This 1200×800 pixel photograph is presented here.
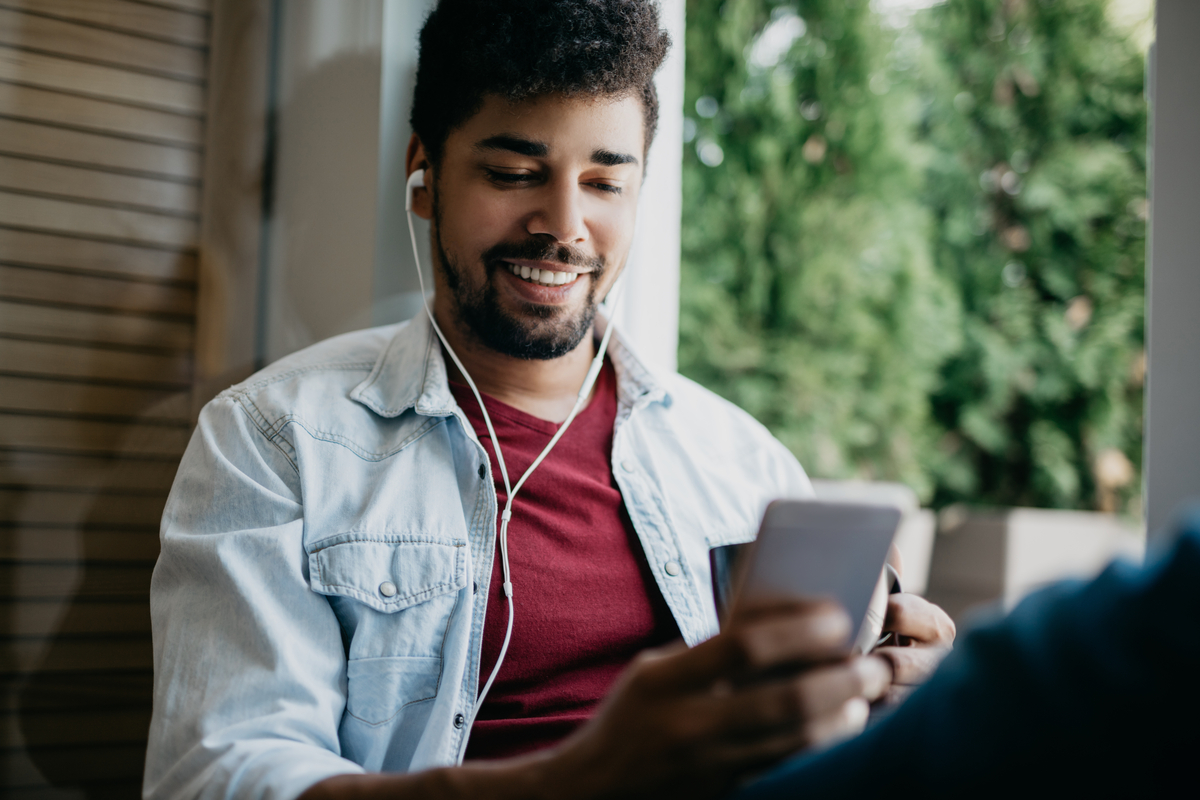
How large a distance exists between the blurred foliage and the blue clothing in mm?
4256

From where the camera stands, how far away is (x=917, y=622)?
952mm

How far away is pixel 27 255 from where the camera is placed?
3.66ft

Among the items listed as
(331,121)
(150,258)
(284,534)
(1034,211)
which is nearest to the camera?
(284,534)

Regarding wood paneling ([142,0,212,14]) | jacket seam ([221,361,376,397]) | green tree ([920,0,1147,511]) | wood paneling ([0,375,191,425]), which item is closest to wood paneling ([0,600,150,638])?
wood paneling ([0,375,191,425])

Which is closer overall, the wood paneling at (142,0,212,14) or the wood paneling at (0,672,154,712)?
the wood paneling at (0,672,154,712)

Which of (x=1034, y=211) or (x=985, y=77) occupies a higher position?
(x=985, y=77)

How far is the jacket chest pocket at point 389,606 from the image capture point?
96cm

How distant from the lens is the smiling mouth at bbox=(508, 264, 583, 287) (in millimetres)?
1166

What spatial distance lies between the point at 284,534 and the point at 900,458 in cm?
406

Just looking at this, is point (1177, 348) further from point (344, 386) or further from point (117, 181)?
point (117, 181)

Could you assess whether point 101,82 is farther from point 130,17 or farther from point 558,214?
point 558,214

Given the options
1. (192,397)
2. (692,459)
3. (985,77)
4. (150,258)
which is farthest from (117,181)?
(985,77)

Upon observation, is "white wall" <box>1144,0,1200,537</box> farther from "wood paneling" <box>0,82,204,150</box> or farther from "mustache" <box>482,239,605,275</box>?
"wood paneling" <box>0,82,204,150</box>

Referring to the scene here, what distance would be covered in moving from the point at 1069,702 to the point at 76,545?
3.87 feet
